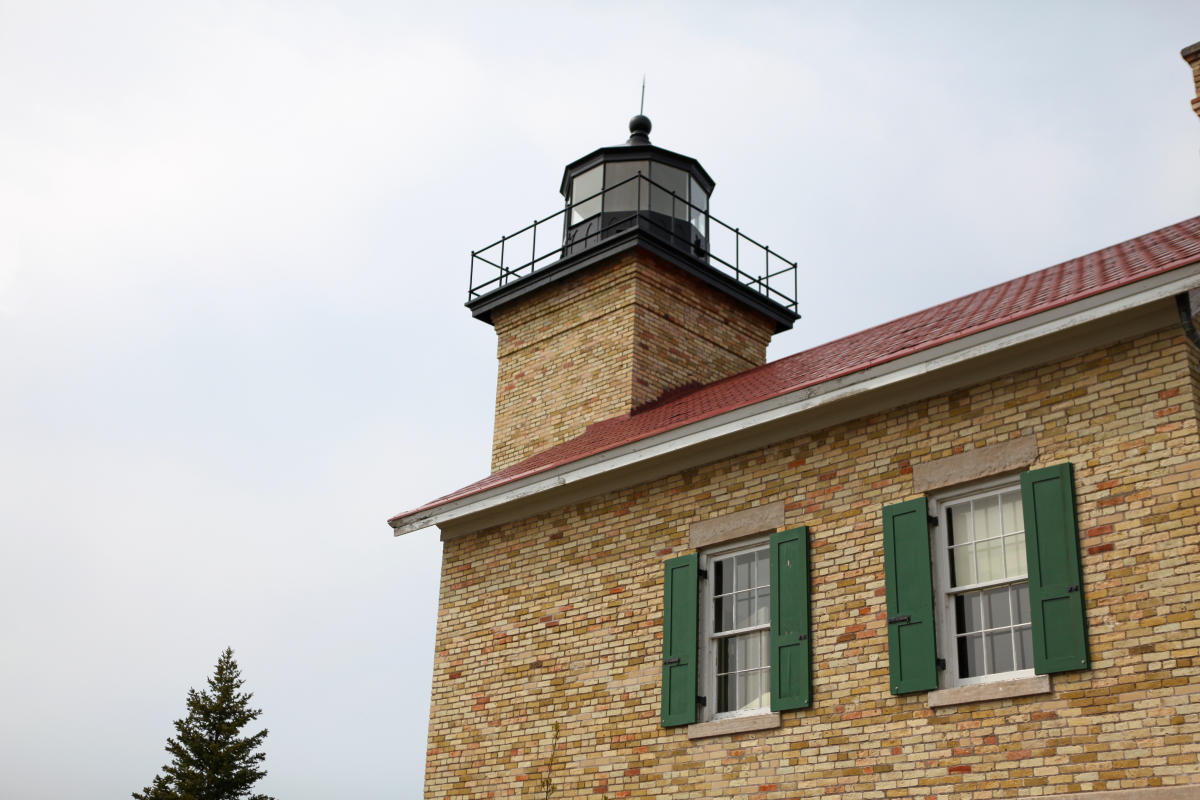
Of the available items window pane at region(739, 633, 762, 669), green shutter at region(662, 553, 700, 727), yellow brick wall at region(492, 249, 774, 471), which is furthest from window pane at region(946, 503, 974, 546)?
yellow brick wall at region(492, 249, 774, 471)

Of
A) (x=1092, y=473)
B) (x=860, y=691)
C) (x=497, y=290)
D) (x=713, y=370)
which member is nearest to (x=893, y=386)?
(x=1092, y=473)

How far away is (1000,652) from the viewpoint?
962 cm

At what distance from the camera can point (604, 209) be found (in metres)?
20.5

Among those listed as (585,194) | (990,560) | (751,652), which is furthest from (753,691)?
(585,194)

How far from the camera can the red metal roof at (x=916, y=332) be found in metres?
10.1

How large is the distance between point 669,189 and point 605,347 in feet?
12.7

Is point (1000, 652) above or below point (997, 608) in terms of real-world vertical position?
below

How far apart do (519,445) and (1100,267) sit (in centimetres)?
955

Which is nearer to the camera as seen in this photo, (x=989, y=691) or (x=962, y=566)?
(x=989, y=691)

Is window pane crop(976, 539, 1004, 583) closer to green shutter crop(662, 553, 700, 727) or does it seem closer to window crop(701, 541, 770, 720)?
window crop(701, 541, 770, 720)

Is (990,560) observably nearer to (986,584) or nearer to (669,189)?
(986,584)

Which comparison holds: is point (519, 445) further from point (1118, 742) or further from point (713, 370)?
point (1118, 742)

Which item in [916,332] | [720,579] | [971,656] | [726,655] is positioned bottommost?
[971,656]

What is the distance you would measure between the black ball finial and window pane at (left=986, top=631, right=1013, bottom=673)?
13442mm
